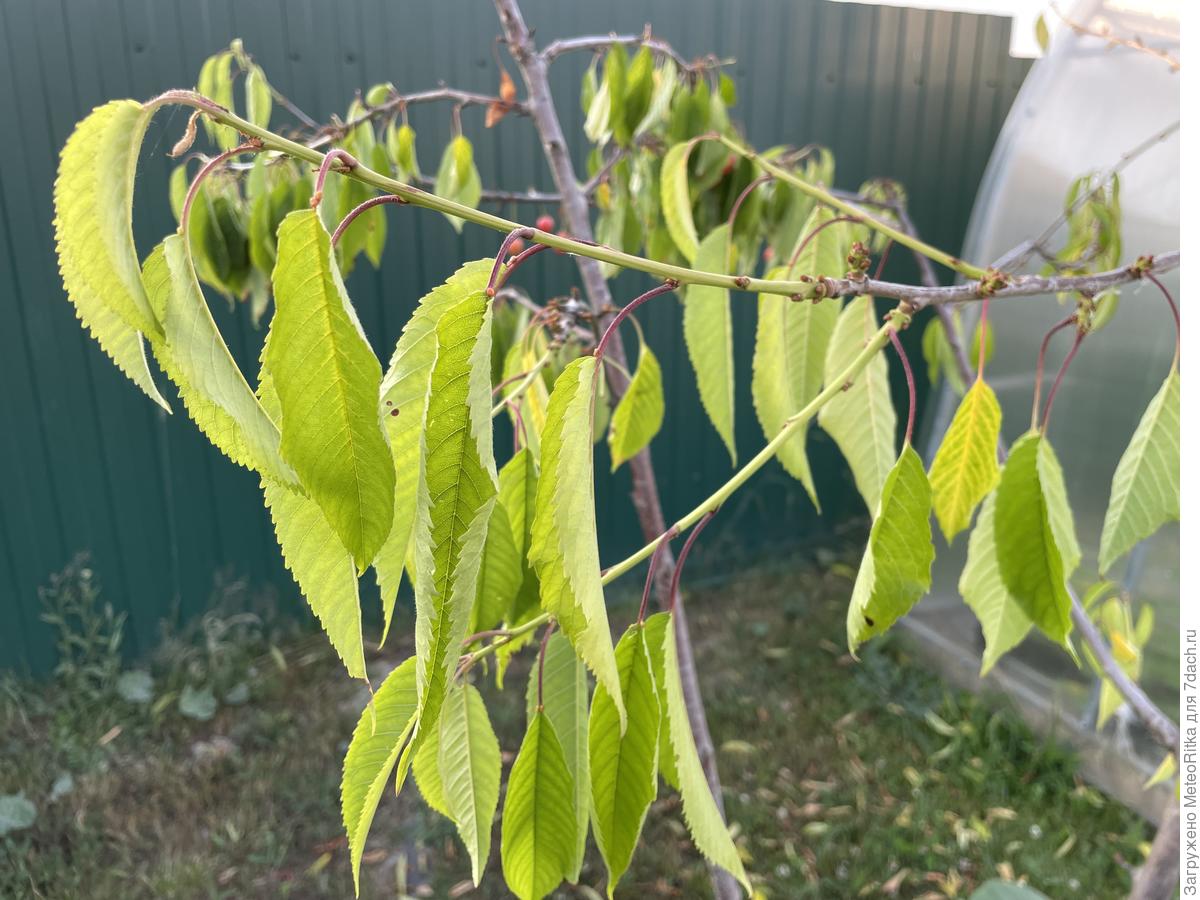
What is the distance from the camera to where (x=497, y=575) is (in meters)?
0.46

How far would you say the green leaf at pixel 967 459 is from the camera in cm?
50

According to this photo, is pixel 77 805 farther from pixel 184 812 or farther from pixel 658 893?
pixel 658 893

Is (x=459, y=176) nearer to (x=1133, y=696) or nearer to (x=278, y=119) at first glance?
(x=1133, y=696)

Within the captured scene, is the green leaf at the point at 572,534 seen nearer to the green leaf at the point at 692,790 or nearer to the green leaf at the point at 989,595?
the green leaf at the point at 692,790

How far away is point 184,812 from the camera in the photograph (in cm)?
160

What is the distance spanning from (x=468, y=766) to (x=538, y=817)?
0.04m

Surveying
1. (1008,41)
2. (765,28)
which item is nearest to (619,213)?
(765,28)

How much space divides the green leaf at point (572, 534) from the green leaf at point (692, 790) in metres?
0.10

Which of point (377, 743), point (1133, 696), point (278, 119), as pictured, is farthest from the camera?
point (278, 119)

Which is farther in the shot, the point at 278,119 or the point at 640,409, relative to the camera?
the point at 278,119

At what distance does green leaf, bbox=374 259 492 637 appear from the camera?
0.30 meters

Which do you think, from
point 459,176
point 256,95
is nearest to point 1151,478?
point 459,176

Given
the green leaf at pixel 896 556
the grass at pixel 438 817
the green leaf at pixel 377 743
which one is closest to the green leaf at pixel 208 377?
the green leaf at pixel 377 743

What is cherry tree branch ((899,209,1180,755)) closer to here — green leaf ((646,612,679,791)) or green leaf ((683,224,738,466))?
green leaf ((683,224,738,466))
